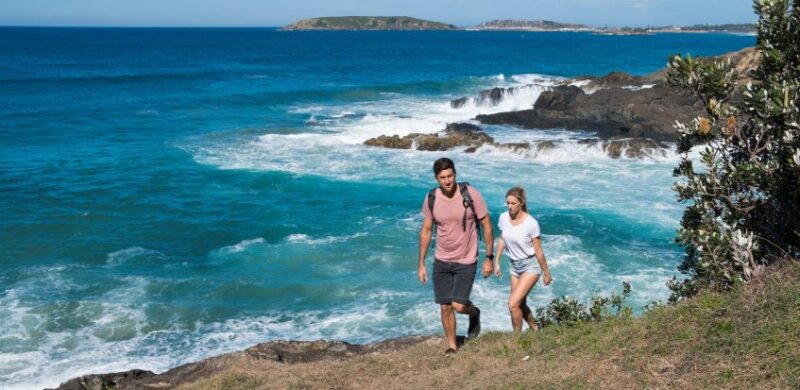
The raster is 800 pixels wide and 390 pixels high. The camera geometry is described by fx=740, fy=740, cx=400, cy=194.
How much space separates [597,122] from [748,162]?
28094 mm

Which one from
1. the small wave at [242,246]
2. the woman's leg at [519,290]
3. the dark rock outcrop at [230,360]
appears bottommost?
the small wave at [242,246]

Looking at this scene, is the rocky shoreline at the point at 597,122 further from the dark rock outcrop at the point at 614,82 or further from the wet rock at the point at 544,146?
the dark rock outcrop at the point at 614,82

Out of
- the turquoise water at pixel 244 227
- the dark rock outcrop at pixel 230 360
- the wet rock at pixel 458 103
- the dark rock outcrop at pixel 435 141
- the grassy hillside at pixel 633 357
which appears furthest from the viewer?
the wet rock at pixel 458 103

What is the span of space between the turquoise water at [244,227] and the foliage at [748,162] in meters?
5.35

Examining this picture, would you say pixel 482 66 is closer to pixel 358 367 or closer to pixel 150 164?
pixel 150 164

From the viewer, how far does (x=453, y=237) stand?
7.28m

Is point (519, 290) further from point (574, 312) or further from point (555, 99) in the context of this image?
point (555, 99)

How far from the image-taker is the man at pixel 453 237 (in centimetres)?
722

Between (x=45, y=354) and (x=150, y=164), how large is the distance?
16092mm

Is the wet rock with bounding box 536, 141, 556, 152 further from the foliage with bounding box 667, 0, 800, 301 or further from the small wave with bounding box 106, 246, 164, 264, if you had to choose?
the foliage with bounding box 667, 0, 800, 301

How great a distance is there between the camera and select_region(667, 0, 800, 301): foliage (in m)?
6.69

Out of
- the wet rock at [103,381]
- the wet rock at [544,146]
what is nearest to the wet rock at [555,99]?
the wet rock at [544,146]

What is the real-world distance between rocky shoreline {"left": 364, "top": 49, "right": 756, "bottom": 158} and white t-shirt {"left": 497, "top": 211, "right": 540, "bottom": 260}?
68.0 feet

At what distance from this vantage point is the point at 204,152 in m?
29.8
